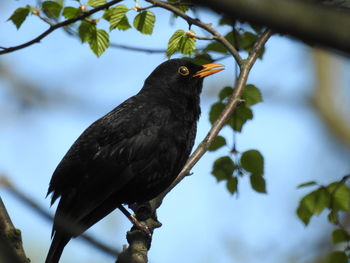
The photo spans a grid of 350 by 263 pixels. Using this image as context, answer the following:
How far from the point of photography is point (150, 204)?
17.4 feet

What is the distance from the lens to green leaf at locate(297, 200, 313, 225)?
4371 millimetres

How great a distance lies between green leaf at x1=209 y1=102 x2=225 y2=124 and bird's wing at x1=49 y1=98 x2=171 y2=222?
1.43ft

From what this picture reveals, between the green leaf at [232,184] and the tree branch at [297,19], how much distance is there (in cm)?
386

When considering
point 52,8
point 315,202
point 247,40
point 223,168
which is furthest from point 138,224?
point 247,40

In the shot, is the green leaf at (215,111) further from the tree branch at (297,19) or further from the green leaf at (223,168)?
the tree branch at (297,19)

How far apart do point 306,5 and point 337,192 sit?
3383 millimetres

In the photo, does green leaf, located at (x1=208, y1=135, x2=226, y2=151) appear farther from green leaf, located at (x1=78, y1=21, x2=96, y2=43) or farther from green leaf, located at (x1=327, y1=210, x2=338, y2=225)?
green leaf, located at (x1=78, y1=21, x2=96, y2=43)

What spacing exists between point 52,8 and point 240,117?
1911mm

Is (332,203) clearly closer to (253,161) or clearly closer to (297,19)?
(253,161)

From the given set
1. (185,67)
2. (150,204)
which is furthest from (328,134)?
(150,204)

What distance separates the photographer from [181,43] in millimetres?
4625

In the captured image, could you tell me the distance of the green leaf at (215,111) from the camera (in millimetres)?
5031

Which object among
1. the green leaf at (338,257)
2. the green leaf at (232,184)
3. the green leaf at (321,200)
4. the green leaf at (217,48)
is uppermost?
the green leaf at (217,48)

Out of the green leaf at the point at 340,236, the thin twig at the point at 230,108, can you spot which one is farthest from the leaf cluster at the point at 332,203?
the thin twig at the point at 230,108
